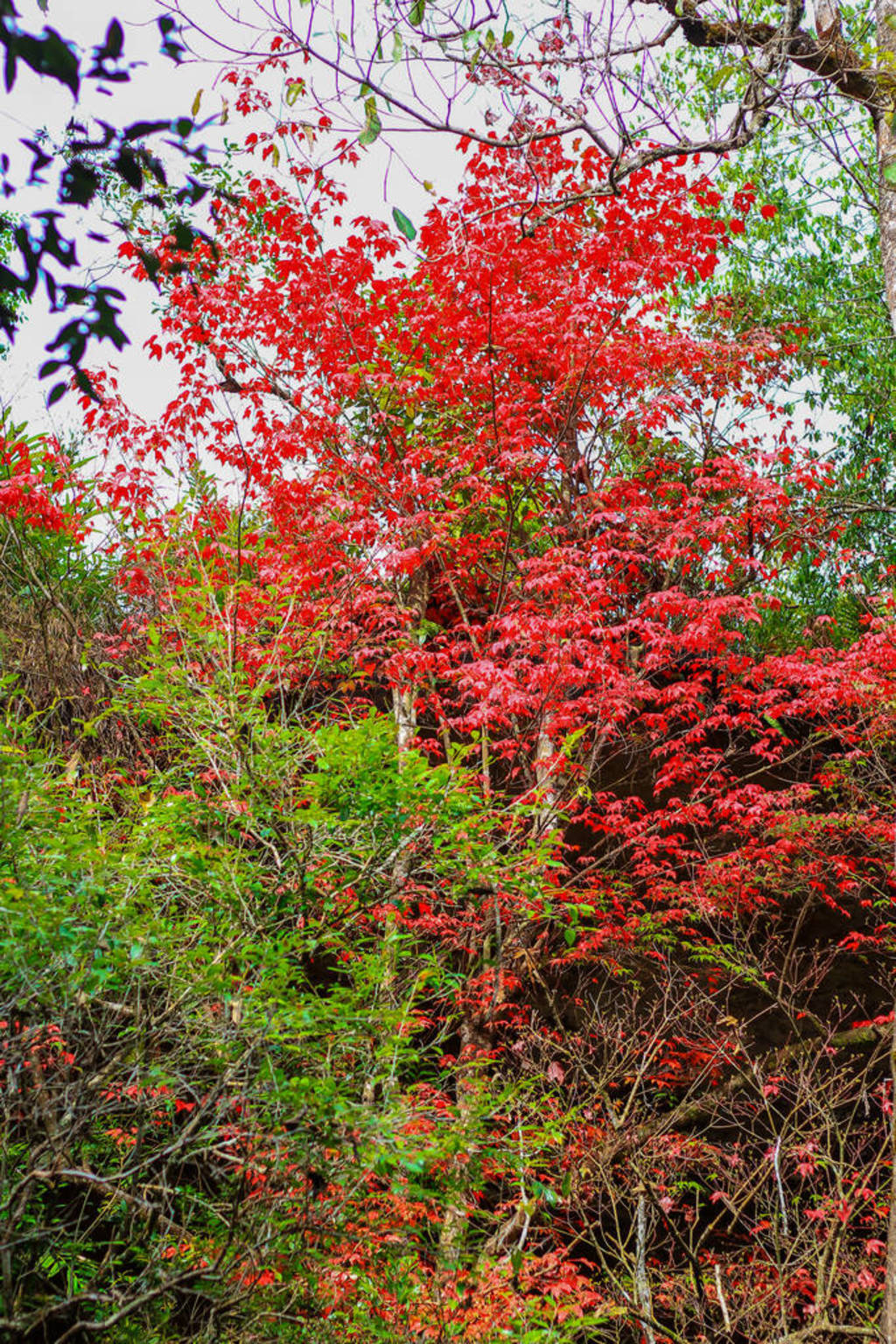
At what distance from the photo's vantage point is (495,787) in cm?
865

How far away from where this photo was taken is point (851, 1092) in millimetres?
7910

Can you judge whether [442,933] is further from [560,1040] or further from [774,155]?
[774,155]

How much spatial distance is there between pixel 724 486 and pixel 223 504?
12.5 feet

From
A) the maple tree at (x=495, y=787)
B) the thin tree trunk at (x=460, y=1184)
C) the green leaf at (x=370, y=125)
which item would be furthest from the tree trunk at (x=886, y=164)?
the thin tree trunk at (x=460, y=1184)

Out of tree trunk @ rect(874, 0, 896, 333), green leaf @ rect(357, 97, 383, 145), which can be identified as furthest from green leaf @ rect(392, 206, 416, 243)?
tree trunk @ rect(874, 0, 896, 333)

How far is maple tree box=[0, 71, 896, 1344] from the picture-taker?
3934mm

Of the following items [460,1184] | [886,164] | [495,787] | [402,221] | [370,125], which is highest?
[886,164]

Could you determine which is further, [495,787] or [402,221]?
[495,787]

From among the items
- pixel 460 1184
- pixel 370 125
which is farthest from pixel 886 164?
pixel 460 1184

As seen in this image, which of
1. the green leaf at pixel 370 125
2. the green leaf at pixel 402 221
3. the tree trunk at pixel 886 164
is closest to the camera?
the green leaf at pixel 402 221

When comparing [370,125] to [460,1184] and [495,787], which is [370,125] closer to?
[460,1184]

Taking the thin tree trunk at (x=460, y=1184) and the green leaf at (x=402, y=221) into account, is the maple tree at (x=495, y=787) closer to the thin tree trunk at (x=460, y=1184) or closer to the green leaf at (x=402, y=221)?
the thin tree trunk at (x=460, y=1184)

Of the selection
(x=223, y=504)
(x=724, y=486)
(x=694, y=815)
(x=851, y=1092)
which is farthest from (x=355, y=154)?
(x=851, y=1092)

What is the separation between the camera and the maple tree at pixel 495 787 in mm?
3934
